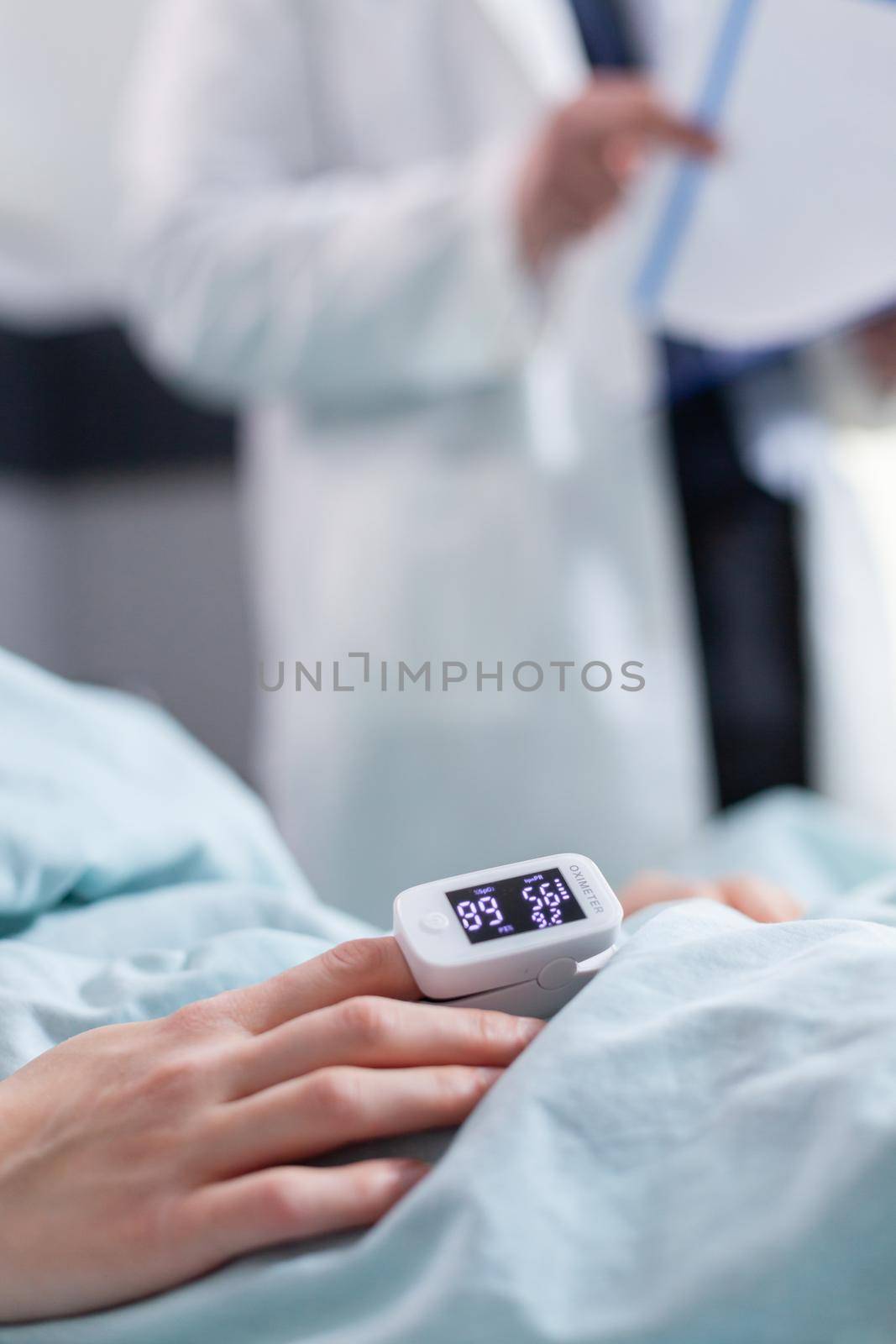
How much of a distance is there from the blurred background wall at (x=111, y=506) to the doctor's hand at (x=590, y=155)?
0.97 m

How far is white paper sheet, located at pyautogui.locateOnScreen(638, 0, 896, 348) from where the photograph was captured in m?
0.71

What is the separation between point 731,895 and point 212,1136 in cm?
29

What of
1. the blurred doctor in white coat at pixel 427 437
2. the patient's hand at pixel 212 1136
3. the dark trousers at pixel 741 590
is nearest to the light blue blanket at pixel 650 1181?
the patient's hand at pixel 212 1136

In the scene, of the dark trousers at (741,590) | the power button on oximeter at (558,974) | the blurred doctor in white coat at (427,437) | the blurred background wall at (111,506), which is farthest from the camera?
the blurred background wall at (111,506)

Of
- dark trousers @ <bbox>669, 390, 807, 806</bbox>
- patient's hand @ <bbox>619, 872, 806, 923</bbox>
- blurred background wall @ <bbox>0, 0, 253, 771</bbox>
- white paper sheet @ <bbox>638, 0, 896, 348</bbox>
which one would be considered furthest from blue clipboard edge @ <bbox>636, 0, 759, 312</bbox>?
blurred background wall @ <bbox>0, 0, 253, 771</bbox>

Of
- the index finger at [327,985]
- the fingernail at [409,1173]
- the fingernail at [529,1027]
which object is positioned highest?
the index finger at [327,985]

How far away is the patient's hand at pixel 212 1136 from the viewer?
12.0 inches

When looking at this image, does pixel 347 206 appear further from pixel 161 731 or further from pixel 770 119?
pixel 161 731

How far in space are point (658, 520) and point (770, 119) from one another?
34 centimetres

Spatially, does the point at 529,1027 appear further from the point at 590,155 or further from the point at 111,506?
the point at 111,506

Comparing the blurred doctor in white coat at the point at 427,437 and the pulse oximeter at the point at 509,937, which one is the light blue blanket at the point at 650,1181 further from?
the blurred doctor in white coat at the point at 427,437

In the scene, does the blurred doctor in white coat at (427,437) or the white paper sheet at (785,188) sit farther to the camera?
the blurred doctor in white coat at (427,437)

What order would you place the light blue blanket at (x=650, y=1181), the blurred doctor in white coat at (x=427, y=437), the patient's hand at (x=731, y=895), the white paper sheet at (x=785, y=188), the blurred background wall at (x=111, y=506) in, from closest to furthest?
the light blue blanket at (x=650, y=1181)
the patient's hand at (x=731, y=895)
the white paper sheet at (x=785, y=188)
the blurred doctor in white coat at (x=427, y=437)
the blurred background wall at (x=111, y=506)

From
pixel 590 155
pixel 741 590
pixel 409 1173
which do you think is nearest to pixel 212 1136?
pixel 409 1173
